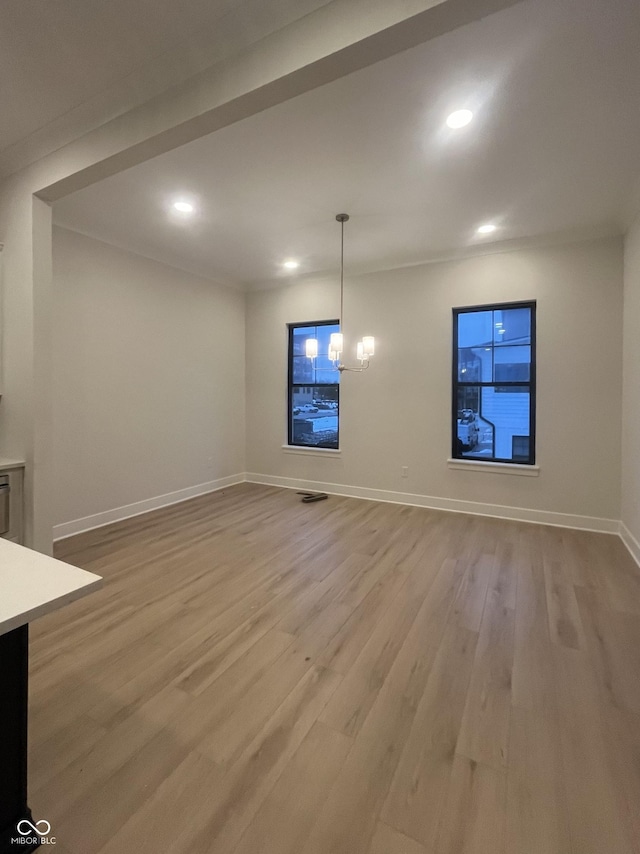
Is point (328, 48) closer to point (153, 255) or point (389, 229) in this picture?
point (389, 229)

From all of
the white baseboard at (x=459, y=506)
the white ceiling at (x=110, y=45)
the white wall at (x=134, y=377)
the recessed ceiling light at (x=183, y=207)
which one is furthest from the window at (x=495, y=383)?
the white ceiling at (x=110, y=45)

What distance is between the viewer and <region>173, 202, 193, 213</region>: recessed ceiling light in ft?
10.7

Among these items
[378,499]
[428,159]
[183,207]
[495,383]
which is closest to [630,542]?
[495,383]

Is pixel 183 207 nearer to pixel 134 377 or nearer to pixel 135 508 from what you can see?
pixel 134 377

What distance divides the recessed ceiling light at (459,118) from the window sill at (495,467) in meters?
3.19

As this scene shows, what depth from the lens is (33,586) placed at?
942 mm

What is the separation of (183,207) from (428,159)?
6.82 ft

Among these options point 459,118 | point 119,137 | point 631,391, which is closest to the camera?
point 119,137

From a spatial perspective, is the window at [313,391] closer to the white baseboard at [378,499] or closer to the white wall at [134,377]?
the white baseboard at [378,499]

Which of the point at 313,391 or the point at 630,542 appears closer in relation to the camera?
the point at 630,542

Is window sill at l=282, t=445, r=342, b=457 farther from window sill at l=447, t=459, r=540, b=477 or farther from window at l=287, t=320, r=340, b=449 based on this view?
window sill at l=447, t=459, r=540, b=477

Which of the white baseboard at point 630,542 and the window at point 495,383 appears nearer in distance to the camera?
the white baseboard at point 630,542

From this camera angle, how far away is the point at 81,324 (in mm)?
3734

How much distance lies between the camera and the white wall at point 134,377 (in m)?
3.65
